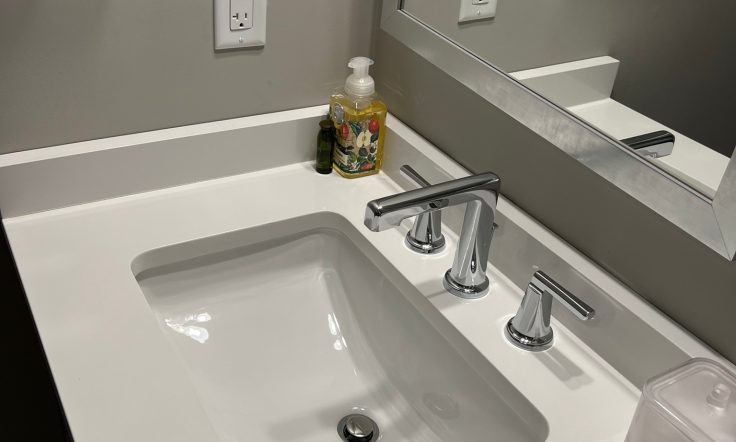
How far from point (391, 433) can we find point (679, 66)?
0.57 m

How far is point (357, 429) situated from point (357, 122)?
460mm

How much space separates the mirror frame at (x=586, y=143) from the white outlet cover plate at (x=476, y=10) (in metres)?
0.04

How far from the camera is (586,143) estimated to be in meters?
0.93

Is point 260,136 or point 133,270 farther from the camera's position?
point 260,136

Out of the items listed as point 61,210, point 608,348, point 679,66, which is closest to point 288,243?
point 61,210

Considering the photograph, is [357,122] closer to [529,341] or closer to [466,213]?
[466,213]

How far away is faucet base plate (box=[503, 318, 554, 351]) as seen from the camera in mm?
962

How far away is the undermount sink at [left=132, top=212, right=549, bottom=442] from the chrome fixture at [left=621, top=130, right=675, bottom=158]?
306 mm

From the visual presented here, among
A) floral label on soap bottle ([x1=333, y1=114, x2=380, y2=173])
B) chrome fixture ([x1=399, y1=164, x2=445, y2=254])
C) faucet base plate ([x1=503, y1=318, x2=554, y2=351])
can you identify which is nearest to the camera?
faucet base plate ([x1=503, y1=318, x2=554, y2=351])

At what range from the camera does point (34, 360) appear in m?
1.33

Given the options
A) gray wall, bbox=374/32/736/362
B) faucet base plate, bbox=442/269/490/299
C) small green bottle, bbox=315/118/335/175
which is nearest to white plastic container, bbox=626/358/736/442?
gray wall, bbox=374/32/736/362

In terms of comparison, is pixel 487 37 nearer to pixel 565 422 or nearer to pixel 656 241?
pixel 656 241

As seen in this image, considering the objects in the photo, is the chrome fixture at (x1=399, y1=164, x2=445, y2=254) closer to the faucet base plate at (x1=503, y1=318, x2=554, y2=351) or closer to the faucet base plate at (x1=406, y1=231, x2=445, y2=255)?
the faucet base plate at (x1=406, y1=231, x2=445, y2=255)

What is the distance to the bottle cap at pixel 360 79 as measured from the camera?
46.3 inches
